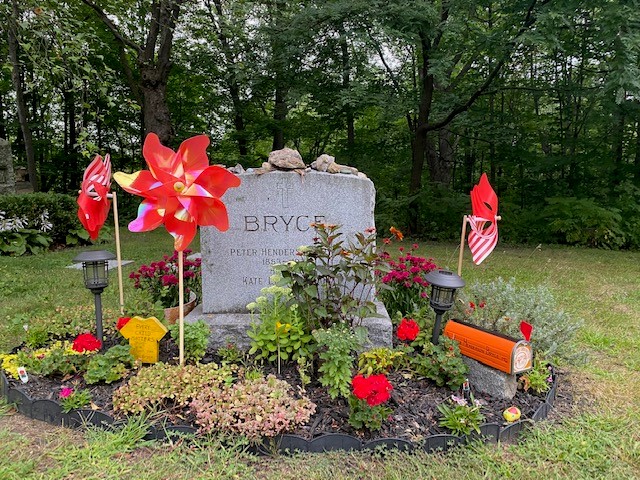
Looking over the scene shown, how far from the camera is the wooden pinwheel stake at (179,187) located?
2.49m

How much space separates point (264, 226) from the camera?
11.2 feet

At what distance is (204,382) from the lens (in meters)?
2.58

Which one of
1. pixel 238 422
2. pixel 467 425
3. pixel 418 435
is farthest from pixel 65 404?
pixel 467 425

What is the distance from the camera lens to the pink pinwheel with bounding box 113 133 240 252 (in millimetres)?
2492

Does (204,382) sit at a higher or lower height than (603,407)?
higher

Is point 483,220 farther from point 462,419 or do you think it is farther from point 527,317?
point 462,419

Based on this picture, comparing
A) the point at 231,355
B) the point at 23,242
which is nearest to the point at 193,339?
the point at 231,355

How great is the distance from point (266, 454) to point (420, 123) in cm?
868

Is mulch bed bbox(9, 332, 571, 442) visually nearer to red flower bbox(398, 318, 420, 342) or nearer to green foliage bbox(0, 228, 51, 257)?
red flower bbox(398, 318, 420, 342)

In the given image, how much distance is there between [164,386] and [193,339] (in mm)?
476

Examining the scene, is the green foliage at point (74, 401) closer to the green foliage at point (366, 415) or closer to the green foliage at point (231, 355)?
the green foliage at point (231, 355)

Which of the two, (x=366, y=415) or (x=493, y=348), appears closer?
(x=366, y=415)

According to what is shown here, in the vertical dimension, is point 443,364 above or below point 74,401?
above

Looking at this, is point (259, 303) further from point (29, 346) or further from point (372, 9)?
point (372, 9)
